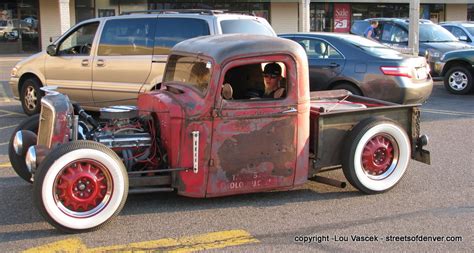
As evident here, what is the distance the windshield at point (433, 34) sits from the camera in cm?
1565

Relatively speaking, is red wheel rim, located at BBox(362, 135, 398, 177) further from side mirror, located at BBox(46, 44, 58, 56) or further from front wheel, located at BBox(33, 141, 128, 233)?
side mirror, located at BBox(46, 44, 58, 56)

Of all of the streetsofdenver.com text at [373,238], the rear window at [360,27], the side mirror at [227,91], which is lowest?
the streetsofdenver.com text at [373,238]

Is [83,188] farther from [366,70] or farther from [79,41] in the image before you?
[366,70]

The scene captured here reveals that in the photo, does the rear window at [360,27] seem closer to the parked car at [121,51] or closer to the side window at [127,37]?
the parked car at [121,51]

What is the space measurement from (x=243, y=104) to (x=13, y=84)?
257 inches

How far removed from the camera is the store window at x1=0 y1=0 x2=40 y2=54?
84.5ft

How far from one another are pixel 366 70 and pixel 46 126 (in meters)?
5.52

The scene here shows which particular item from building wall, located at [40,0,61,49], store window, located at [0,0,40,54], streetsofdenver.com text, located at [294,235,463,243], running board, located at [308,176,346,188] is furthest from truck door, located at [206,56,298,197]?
store window, located at [0,0,40,54]

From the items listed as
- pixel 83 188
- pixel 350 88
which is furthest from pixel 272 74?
pixel 350 88

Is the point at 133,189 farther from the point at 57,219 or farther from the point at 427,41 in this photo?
the point at 427,41

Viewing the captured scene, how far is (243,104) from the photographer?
4.88 meters

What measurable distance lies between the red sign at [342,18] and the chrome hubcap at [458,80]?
707 inches

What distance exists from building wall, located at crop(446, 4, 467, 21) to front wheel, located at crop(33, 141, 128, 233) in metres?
32.5

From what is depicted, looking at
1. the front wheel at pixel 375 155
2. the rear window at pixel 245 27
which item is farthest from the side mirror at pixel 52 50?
the front wheel at pixel 375 155
